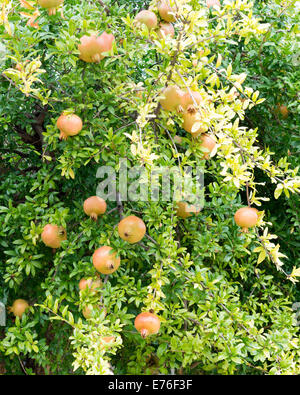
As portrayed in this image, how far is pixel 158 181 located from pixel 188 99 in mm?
312

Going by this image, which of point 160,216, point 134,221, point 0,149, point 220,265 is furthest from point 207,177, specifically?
point 0,149

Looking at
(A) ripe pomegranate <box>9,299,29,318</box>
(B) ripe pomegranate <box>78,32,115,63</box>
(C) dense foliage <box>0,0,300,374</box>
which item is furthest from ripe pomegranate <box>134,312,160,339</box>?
(B) ripe pomegranate <box>78,32,115,63</box>

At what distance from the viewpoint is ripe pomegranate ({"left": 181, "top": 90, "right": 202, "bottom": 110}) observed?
150cm

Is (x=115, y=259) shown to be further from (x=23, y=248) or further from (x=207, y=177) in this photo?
(x=207, y=177)

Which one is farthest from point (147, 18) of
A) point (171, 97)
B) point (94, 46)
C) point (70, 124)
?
point (70, 124)

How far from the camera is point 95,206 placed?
1653 mm

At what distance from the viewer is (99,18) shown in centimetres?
173

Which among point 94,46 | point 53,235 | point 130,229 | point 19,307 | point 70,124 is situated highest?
point 94,46

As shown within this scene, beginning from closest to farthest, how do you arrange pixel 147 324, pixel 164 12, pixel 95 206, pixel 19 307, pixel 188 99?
pixel 147 324 < pixel 188 99 < pixel 95 206 < pixel 164 12 < pixel 19 307

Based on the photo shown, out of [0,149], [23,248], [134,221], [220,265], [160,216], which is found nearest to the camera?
[134,221]

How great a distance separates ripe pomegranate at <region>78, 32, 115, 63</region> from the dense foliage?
0.10 feet

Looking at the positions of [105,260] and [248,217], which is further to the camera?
[248,217]

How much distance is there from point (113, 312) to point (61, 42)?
1.01 m

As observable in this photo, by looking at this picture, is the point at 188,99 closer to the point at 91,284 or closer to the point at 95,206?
the point at 95,206
